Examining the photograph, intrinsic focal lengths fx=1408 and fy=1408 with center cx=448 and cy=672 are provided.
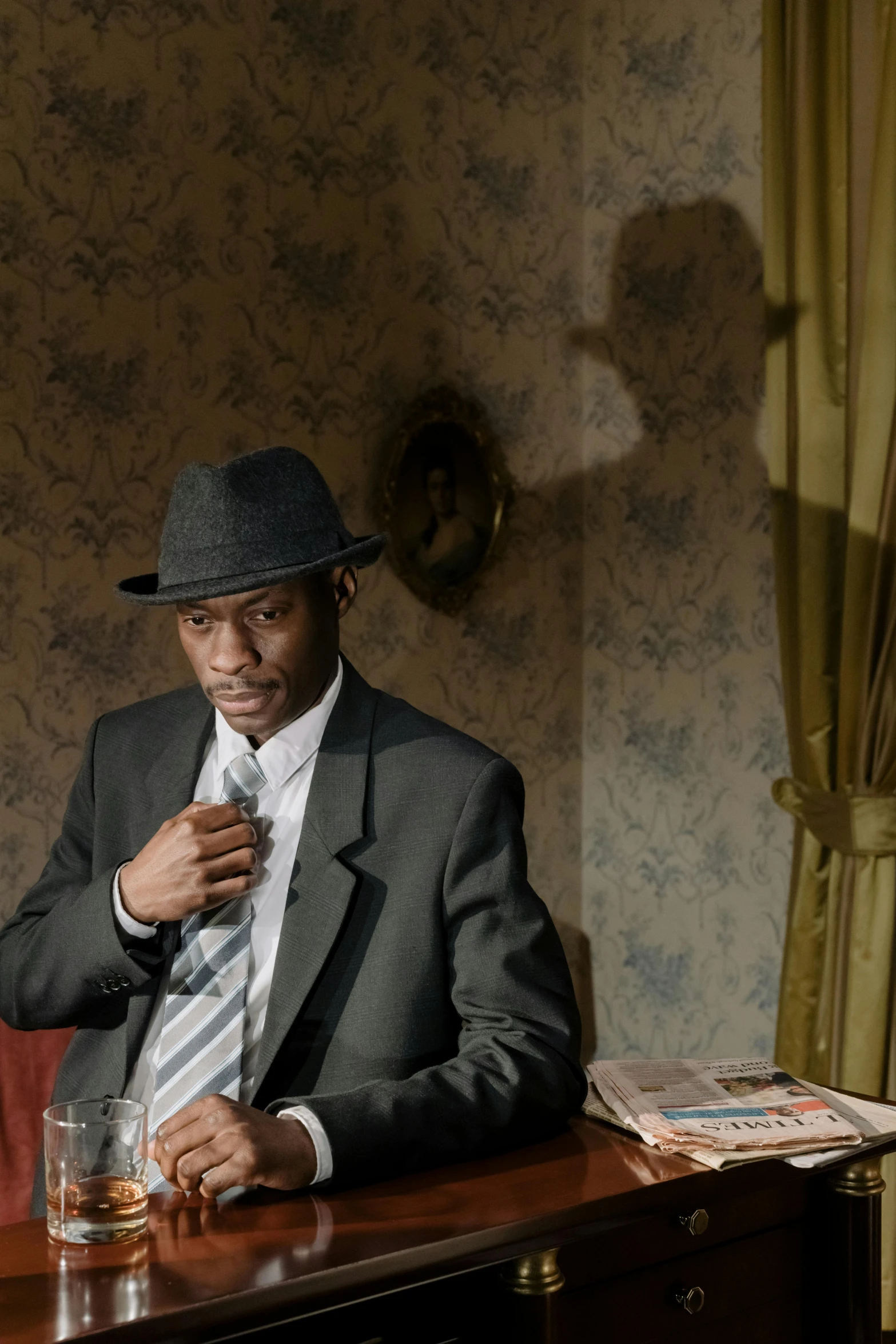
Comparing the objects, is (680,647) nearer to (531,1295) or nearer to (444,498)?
(444,498)

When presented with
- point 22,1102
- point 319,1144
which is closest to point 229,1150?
point 319,1144

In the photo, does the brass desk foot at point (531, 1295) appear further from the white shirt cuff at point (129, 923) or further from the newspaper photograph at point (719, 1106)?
the white shirt cuff at point (129, 923)

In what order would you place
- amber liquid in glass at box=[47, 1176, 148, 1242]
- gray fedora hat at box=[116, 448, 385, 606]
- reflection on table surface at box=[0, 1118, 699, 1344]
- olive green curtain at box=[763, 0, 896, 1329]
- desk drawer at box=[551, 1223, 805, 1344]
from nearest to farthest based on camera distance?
1. reflection on table surface at box=[0, 1118, 699, 1344]
2. amber liquid in glass at box=[47, 1176, 148, 1242]
3. desk drawer at box=[551, 1223, 805, 1344]
4. gray fedora hat at box=[116, 448, 385, 606]
5. olive green curtain at box=[763, 0, 896, 1329]

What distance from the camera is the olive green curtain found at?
2961 mm

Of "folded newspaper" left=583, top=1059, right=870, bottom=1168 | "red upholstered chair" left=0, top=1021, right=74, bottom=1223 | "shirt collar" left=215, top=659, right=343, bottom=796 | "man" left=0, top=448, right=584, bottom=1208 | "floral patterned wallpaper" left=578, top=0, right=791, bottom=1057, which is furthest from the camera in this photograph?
"floral patterned wallpaper" left=578, top=0, right=791, bottom=1057

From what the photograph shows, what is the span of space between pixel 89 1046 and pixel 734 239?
261cm

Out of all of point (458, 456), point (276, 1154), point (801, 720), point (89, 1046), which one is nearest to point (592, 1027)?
point (801, 720)

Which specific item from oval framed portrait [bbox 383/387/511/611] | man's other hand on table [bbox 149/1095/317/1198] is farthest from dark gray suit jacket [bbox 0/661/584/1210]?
oval framed portrait [bbox 383/387/511/611]

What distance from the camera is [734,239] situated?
3.49m

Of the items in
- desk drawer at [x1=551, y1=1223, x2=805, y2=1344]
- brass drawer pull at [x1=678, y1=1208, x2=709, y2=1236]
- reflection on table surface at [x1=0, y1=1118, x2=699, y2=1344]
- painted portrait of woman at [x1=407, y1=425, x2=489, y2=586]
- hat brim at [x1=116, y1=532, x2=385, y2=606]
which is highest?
painted portrait of woman at [x1=407, y1=425, x2=489, y2=586]

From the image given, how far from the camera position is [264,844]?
5.66 ft

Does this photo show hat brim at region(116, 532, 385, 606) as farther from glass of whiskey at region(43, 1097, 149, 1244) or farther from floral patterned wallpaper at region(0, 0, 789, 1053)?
floral patterned wallpaper at region(0, 0, 789, 1053)

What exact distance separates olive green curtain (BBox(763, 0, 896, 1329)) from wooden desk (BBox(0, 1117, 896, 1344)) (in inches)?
61.9

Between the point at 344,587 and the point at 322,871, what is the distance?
1.25ft
